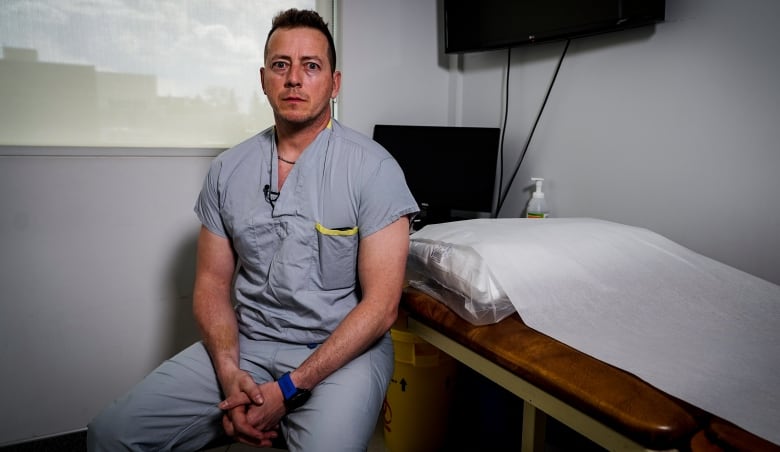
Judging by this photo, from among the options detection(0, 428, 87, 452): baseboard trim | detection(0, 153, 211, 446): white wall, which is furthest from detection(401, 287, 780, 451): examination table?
detection(0, 428, 87, 452): baseboard trim

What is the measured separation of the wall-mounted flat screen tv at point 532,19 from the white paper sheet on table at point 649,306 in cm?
61

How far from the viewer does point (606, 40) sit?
1.64 metres

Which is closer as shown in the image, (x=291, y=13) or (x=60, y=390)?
(x=291, y=13)

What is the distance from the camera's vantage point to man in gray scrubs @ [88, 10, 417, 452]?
1.12 meters

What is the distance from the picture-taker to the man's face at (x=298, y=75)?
1.29 m

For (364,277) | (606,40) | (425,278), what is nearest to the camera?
(364,277)

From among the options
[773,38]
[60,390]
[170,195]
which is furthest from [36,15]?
[773,38]

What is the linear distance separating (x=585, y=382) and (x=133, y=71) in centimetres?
172

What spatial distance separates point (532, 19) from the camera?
5.71ft

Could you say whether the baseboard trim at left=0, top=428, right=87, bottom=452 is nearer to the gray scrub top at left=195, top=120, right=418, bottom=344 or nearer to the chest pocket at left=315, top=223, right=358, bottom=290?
the gray scrub top at left=195, top=120, right=418, bottom=344

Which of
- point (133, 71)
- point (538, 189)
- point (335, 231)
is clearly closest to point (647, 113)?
point (538, 189)

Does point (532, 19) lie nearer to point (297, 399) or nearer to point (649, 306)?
point (649, 306)

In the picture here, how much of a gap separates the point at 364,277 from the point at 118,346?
3.81 ft

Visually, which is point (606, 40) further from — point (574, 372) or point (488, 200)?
point (574, 372)
